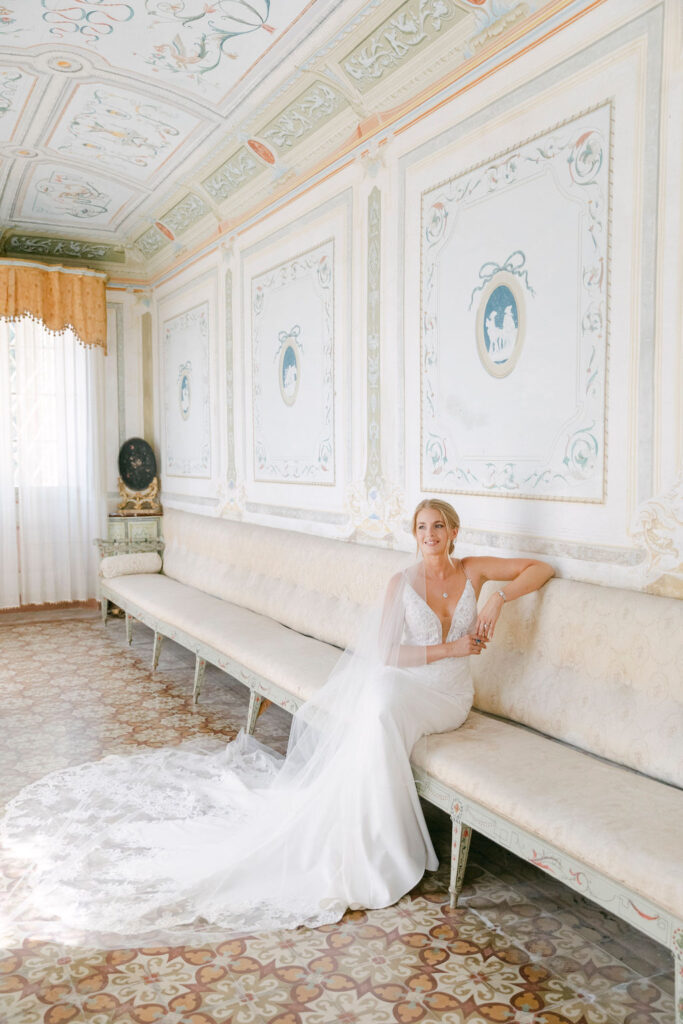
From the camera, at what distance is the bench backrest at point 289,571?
4.47m

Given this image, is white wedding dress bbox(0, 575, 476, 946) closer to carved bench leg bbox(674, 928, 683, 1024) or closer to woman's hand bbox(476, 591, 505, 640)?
woman's hand bbox(476, 591, 505, 640)

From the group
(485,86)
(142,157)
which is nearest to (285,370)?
(142,157)

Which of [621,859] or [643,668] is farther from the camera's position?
[643,668]

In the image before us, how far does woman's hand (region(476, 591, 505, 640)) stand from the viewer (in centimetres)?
319

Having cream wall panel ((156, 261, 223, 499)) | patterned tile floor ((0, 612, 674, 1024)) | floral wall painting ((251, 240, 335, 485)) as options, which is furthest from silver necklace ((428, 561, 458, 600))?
cream wall panel ((156, 261, 223, 499))

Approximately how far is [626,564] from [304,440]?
292cm

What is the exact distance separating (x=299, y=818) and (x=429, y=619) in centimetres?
91

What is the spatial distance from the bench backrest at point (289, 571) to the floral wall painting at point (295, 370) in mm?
504

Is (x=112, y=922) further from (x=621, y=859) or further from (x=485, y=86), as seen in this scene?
(x=485, y=86)

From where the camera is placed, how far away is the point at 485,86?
3773mm

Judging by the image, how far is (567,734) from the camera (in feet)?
9.91

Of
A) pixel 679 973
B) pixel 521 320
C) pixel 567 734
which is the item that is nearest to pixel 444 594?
pixel 567 734

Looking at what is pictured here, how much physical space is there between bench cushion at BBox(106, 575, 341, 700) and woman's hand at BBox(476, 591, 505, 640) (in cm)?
97

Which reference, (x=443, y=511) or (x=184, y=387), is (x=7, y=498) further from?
(x=443, y=511)
